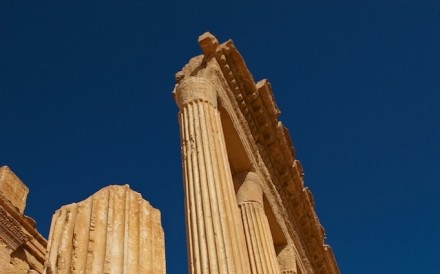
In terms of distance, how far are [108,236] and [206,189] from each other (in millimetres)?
4986

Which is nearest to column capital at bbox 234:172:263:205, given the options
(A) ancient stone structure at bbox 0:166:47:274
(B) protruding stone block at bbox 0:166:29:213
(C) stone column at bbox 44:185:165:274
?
(A) ancient stone structure at bbox 0:166:47:274

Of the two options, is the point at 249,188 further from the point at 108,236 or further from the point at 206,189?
the point at 108,236

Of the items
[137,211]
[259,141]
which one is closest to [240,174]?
[259,141]

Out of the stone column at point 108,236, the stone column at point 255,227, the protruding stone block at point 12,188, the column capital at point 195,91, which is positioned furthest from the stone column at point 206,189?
the stone column at point 108,236

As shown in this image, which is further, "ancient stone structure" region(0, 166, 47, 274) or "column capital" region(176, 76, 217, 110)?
"column capital" region(176, 76, 217, 110)

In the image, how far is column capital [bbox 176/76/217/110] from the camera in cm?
1049

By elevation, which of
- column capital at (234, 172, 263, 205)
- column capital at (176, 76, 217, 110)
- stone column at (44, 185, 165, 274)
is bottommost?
stone column at (44, 185, 165, 274)

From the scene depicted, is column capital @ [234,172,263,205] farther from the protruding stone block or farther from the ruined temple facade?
the protruding stone block

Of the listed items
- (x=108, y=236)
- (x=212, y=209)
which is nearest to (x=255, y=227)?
(x=212, y=209)

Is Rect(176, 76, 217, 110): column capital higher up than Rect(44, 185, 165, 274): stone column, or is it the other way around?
Rect(176, 76, 217, 110): column capital

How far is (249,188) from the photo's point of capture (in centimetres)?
1208

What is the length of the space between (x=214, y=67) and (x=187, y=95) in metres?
1.58

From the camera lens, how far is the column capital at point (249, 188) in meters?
11.9

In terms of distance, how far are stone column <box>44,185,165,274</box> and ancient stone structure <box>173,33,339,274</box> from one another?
360 cm
